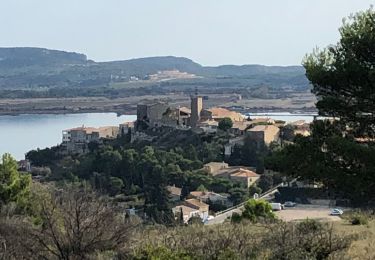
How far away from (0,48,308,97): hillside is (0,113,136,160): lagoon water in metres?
29.8

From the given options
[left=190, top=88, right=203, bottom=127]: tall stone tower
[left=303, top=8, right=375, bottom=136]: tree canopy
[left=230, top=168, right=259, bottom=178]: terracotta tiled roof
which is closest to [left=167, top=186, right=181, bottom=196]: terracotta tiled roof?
[left=230, top=168, right=259, bottom=178]: terracotta tiled roof

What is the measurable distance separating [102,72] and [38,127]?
82.5 meters

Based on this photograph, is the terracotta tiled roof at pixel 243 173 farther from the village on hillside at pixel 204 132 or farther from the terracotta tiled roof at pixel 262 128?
A: the terracotta tiled roof at pixel 262 128

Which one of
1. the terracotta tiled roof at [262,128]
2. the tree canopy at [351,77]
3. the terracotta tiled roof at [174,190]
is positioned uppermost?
the tree canopy at [351,77]

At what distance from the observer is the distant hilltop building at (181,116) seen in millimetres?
39781

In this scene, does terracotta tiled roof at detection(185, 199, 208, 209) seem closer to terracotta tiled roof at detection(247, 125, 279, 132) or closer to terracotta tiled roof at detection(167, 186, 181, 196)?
terracotta tiled roof at detection(167, 186, 181, 196)

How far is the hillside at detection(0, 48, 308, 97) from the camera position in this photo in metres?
117

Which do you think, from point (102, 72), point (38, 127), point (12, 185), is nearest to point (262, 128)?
point (12, 185)

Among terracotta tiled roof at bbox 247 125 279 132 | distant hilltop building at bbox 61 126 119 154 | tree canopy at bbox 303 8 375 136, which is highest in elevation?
tree canopy at bbox 303 8 375 136

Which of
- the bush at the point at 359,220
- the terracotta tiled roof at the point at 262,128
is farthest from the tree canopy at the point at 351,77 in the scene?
the terracotta tiled roof at the point at 262,128

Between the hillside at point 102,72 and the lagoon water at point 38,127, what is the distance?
1175 inches

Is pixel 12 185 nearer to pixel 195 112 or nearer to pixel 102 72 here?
pixel 195 112

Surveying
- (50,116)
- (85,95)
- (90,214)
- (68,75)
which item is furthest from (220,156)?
(68,75)

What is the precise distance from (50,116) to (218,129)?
134 feet
